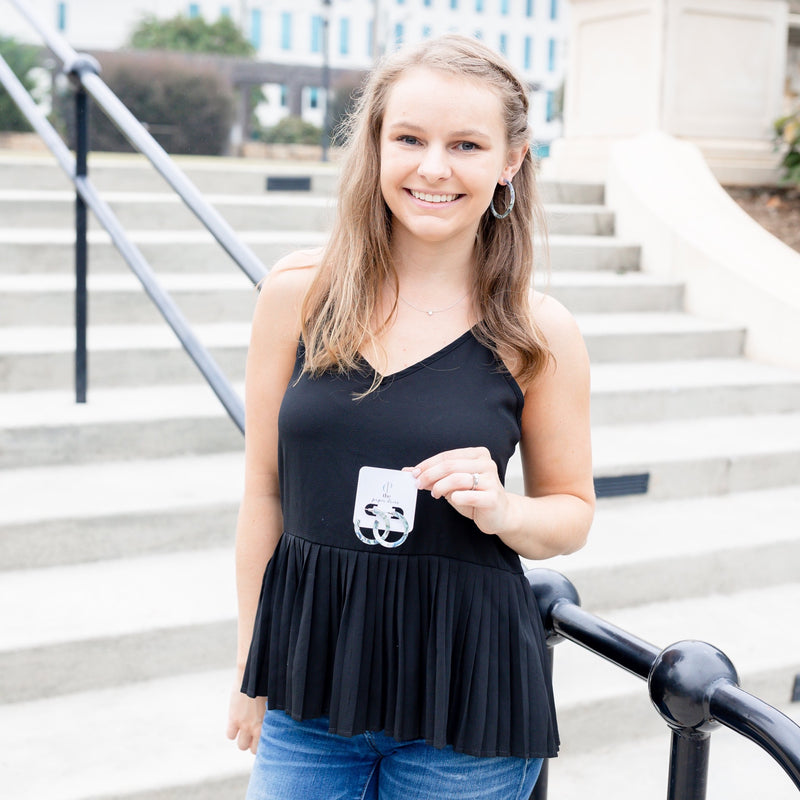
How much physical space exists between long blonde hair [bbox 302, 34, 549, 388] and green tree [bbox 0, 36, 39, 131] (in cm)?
1736

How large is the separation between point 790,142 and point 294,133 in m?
22.0

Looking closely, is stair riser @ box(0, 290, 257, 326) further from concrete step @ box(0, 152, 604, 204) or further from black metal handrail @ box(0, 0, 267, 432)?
concrete step @ box(0, 152, 604, 204)

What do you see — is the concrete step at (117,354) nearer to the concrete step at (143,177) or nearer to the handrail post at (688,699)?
the concrete step at (143,177)

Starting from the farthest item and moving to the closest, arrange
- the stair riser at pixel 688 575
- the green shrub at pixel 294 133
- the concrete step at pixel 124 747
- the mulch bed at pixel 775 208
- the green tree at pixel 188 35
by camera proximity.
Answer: the green tree at pixel 188 35
the green shrub at pixel 294 133
the mulch bed at pixel 775 208
the stair riser at pixel 688 575
the concrete step at pixel 124 747

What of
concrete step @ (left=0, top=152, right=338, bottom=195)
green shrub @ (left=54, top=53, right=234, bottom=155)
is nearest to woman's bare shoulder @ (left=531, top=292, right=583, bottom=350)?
concrete step @ (left=0, top=152, right=338, bottom=195)

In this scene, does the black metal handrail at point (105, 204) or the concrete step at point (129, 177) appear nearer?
the black metal handrail at point (105, 204)

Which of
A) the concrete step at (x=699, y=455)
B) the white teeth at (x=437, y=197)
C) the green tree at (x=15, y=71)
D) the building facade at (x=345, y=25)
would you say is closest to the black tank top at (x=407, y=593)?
the white teeth at (x=437, y=197)

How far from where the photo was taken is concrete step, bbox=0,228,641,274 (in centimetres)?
445

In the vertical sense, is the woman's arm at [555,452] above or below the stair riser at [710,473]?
above

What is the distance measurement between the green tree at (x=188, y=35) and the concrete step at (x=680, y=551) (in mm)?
34297

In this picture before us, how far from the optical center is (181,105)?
17797 mm

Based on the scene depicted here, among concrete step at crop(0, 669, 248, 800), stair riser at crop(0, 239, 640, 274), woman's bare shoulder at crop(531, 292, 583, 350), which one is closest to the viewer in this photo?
woman's bare shoulder at crop(531, 292, 583, 350)

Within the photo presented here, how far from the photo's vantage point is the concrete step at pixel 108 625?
267 cm

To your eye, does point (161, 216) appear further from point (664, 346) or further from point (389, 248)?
point (389, 248)
